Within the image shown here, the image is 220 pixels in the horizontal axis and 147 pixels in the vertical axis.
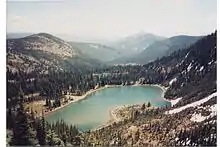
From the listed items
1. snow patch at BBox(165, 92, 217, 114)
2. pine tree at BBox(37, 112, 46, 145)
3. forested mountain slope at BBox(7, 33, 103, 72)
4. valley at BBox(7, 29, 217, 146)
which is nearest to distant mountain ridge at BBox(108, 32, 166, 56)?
valley at BBox(7, 29, 217, 146)

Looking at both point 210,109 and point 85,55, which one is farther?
point 85,55

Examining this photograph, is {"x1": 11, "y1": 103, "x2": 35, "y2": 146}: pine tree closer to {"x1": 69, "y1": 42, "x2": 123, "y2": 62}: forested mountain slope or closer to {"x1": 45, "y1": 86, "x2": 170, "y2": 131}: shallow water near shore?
{"x1": 45, "y1": 86, "x2": 170, "y2": 131}: shallow water near shore

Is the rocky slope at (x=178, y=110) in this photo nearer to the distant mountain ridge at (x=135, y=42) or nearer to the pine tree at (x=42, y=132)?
the distant mountain ridge at (x=135, y=42)

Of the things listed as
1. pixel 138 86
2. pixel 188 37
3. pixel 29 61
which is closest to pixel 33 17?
pixel 29 61

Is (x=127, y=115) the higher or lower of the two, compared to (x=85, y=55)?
lower

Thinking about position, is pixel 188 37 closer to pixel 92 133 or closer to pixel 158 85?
pixel 158 85

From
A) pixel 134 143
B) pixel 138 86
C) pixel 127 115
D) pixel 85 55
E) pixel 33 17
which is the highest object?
pixel 33 17

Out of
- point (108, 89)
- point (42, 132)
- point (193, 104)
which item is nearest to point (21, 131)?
point (42, 132)

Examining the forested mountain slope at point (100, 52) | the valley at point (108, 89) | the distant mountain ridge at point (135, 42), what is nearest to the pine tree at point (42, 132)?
the valley at point (108, 89)
